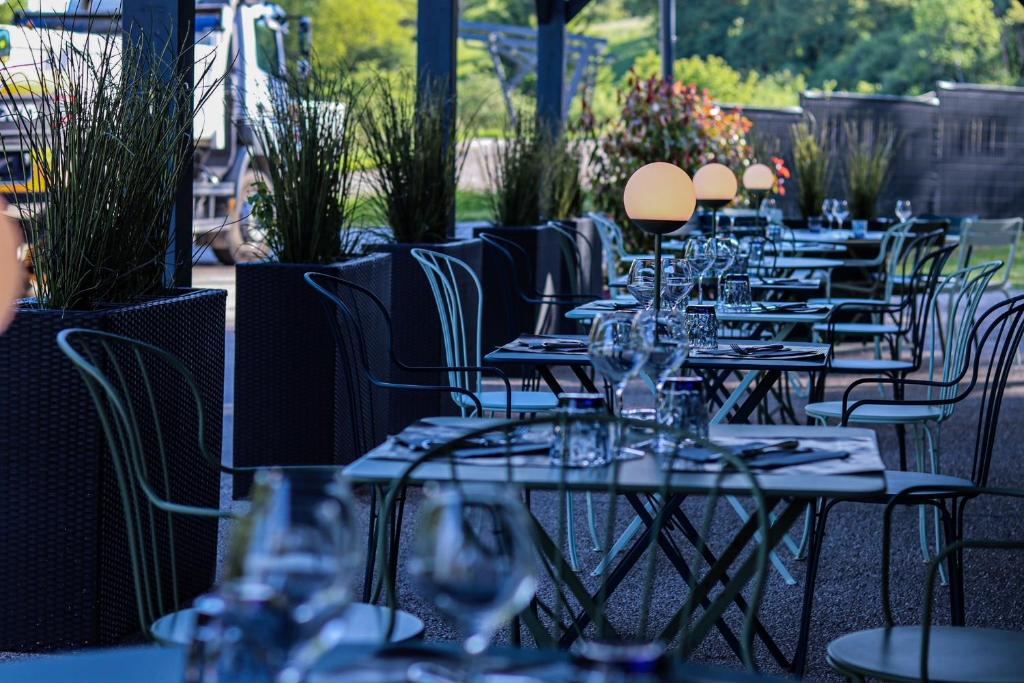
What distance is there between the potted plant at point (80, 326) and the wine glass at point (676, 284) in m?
1.40

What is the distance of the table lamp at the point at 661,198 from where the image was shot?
12.0 ft

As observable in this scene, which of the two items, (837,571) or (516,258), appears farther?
(516,258)

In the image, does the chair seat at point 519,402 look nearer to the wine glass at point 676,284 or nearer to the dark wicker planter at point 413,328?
the wine glass at point 676,284

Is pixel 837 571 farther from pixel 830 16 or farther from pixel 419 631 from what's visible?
pixel 830 16

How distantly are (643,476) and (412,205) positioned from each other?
13.0ft

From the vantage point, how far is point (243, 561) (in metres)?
1.20

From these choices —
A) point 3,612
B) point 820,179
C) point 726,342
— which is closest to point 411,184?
point 726,342

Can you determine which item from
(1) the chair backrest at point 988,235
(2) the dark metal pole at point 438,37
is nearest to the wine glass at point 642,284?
(2) the dark metal pole at point 438,37

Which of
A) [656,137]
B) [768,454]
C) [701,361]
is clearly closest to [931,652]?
Result: [768,454]

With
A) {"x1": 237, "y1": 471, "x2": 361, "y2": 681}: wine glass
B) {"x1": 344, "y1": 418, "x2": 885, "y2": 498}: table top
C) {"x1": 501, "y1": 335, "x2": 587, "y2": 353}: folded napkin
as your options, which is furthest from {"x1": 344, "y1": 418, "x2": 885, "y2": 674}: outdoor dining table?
{"x1": 501, "y1": 335, "x2": 587, "y2": 353}: folded napkin

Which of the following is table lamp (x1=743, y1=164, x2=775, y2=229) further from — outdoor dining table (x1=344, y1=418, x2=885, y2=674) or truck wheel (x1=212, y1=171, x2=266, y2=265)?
truck wheel (x1=212, y1=171, x2=266, y2=265)

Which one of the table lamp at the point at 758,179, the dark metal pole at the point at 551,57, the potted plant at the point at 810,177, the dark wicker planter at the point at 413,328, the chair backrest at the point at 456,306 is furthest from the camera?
the potted plant at the point at 810,177

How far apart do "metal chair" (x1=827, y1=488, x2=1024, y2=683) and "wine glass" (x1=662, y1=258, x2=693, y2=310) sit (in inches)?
68.0

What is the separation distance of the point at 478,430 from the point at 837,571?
238 cm
